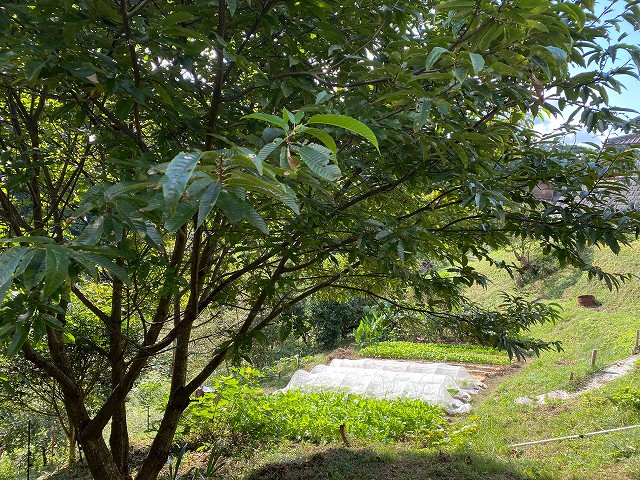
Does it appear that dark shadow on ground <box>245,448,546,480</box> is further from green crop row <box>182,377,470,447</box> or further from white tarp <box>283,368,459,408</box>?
white tarp <box>283,368,459,408</box>

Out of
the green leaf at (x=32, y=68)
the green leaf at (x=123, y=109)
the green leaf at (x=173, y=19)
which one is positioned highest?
the green leaf at (x=173, y=19)

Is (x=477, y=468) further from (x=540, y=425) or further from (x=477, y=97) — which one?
(x=477, y=97)

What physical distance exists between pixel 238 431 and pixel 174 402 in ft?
9.50

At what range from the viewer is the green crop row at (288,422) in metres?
6.16

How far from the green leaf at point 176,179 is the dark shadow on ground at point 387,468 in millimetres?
4308

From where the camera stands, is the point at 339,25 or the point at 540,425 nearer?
the point at 339,25

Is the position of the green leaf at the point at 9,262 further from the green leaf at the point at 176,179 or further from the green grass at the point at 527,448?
the green grass at the point at 527,448

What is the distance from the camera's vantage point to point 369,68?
7.14 feet

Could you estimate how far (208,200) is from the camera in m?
0.87

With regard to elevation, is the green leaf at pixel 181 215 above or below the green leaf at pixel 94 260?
above

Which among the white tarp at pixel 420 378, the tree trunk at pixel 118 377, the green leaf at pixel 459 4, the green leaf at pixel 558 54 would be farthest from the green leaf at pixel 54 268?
the white tarp at pixel 420 378

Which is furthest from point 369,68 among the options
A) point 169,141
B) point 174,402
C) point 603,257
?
point 603,257

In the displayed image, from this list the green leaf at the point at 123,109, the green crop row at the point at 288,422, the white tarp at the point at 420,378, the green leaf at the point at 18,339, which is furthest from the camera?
the white tarp at the point at 420,378

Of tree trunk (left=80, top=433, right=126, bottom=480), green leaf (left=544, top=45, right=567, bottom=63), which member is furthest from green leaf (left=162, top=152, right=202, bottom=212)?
tree trunk (left=80, top=433, right=126, bottom=480)
